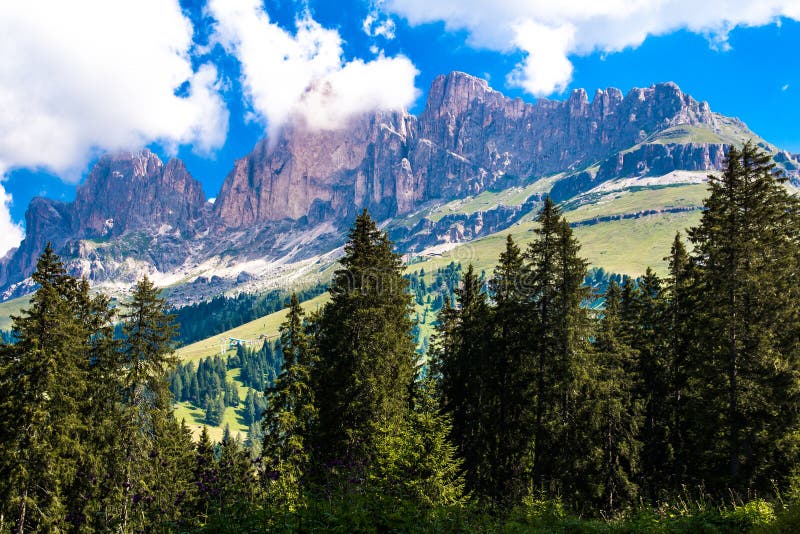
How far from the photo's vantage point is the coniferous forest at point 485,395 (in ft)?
70.6

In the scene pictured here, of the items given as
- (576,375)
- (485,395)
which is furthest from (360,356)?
(576,375)

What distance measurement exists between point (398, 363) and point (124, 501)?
17.3 meters

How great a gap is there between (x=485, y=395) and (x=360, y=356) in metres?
8.38

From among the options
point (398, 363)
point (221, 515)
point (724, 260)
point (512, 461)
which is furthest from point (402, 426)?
point (724, 260)

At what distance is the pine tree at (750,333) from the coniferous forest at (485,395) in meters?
0.10

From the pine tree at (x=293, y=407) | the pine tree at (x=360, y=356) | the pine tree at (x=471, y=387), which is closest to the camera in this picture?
the pine tree at (x=360, y=356)

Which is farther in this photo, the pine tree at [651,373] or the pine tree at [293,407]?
the pine tree at [293,407]

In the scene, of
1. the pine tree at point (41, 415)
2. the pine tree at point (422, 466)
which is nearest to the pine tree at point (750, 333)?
the pine tree at point (422, 466)

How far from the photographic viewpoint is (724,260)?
23.5 m

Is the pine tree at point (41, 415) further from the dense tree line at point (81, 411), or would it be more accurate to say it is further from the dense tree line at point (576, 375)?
the dense tree line at point (576, 375)

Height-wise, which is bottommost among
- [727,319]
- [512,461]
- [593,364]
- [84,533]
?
[84,533]

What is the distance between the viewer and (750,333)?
22.6 m

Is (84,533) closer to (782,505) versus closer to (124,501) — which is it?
(124,501)

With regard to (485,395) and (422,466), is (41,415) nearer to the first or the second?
(422,466)
